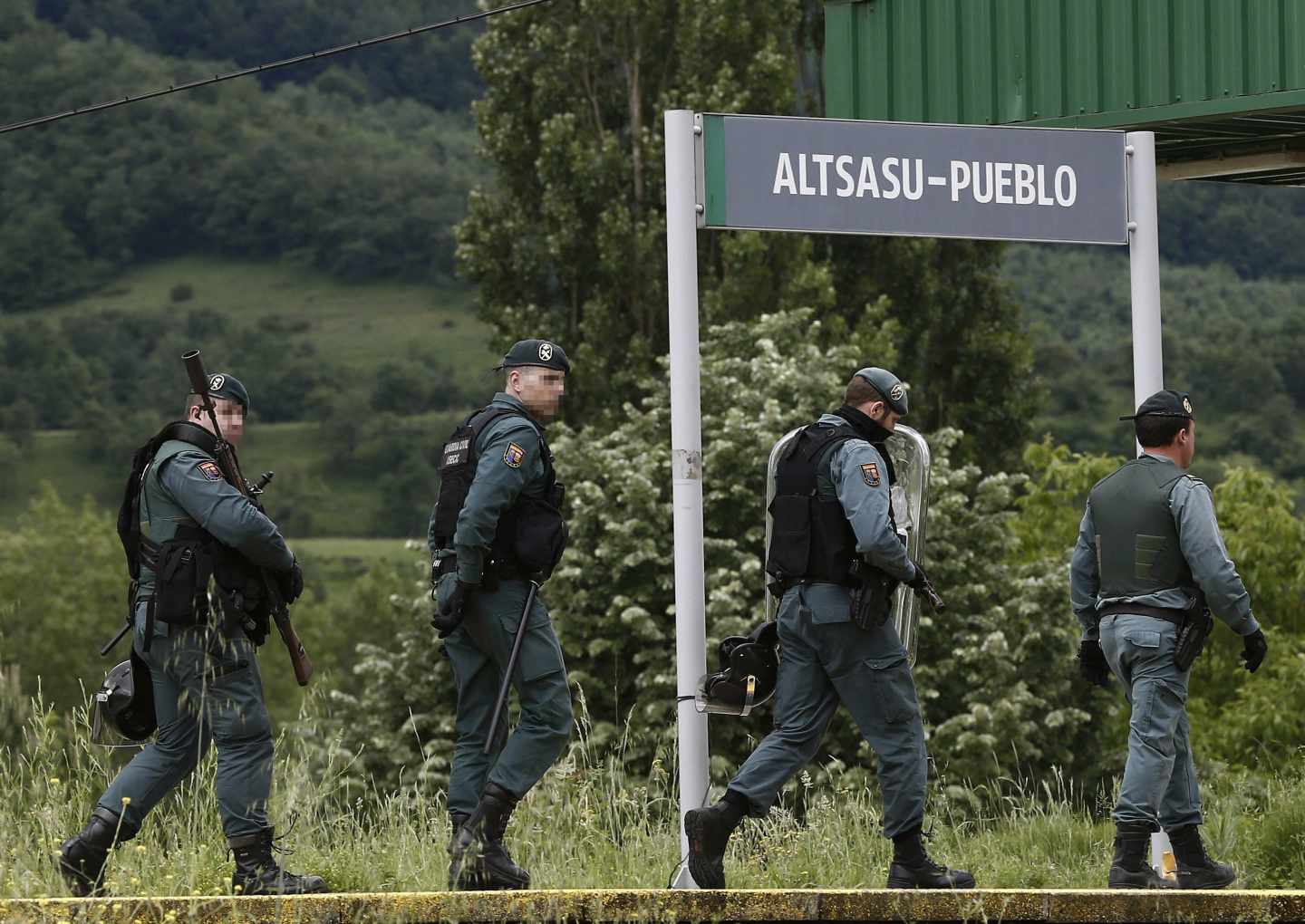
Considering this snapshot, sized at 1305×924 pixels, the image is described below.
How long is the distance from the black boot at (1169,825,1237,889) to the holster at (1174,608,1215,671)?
59 cm

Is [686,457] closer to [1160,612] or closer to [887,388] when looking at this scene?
[887,388]

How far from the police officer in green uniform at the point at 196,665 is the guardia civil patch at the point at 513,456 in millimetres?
806

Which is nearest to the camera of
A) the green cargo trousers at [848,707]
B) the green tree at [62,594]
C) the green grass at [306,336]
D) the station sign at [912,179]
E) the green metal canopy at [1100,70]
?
the green cargo trousers at [848,707]

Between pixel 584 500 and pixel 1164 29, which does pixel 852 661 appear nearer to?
pixel 1164 29

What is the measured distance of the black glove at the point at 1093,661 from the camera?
655cm

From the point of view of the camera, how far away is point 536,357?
627 centimetres

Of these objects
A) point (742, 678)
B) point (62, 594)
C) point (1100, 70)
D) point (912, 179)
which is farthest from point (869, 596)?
point (62, 594)

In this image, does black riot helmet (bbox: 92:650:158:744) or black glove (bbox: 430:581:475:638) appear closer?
black glove (bbox: 430:581:475:638)

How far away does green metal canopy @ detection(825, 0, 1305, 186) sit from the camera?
9.21m

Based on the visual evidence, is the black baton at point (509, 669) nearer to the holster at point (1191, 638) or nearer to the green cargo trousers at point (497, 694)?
the green cargo trousers at point (497, 694)

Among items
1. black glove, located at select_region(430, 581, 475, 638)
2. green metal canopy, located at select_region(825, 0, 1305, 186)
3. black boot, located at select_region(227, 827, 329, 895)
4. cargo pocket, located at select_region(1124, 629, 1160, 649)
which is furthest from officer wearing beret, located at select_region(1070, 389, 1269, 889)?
green metal canopy, located at select_region(825, 0, 1305, 186)

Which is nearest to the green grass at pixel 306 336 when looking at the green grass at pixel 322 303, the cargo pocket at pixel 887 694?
the green grass at pixel 322 303

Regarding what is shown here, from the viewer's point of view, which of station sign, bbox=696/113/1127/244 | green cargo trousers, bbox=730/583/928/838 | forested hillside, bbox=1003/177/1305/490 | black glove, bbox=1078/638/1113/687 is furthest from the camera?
forested hillside, bbox=1003/177/1305/490

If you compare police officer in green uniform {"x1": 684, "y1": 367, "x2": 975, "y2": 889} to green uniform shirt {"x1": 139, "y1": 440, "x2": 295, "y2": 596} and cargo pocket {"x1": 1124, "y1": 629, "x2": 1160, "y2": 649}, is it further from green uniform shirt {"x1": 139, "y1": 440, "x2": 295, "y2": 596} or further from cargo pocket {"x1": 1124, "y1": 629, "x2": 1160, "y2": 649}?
green uniform shirt {"x1": 139, "y1": 440, "x2": 295, "y2": 596}
